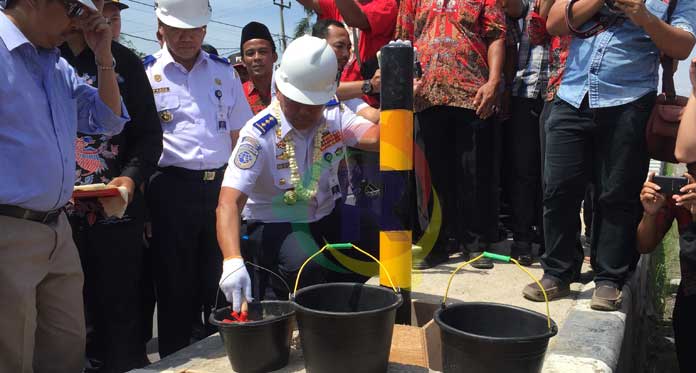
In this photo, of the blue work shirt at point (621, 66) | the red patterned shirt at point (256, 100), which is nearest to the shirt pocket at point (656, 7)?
the blue work shirt at point (621, 66)

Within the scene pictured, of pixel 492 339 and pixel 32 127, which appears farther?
pixel 32 127

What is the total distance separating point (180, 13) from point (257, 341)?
2.10 meters

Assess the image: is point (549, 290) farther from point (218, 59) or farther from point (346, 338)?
point (218, 59)

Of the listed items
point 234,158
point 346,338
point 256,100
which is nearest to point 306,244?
point 234,158

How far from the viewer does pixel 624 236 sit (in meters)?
3.35

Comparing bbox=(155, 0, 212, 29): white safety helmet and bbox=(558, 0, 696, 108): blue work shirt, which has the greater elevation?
bbox=(155, 0, 212, 29): white safety helmet

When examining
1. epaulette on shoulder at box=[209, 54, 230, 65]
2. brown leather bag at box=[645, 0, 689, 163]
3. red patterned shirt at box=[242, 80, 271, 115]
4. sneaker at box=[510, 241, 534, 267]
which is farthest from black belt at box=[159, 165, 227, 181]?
brown leather bag at box=[645, 0, 689, 163]

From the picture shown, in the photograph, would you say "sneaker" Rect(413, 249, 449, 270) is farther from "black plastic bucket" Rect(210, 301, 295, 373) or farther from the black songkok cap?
the black songkok cap

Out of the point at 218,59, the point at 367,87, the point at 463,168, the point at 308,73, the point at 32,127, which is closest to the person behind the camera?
the point at 32,127

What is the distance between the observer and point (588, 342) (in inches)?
113

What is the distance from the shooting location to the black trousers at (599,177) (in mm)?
3277

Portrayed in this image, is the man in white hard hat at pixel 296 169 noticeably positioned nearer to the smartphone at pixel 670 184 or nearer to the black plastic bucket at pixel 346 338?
the black plastic bucket at pixel 346 338

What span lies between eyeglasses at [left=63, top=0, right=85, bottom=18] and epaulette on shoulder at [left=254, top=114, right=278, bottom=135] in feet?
3.20

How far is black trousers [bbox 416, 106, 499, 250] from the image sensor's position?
4.32m
